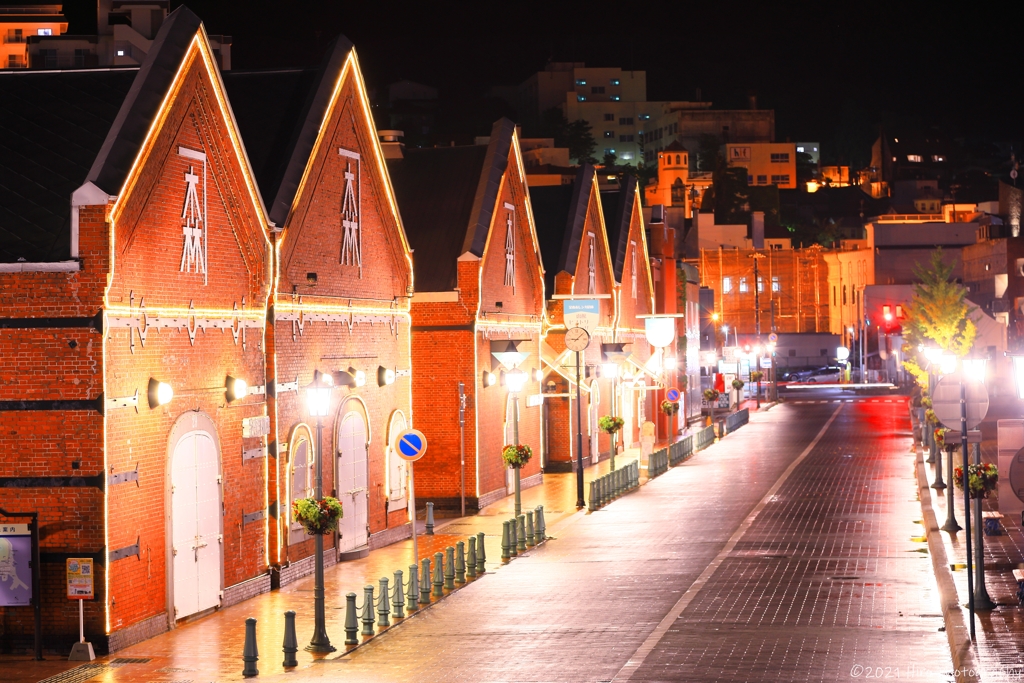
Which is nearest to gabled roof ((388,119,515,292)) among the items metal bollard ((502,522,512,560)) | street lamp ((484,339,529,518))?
street lamp ((484,339,529,518))

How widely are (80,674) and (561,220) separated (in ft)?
110

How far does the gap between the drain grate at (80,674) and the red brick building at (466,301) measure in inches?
711

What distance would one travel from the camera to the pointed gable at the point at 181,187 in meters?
20.1

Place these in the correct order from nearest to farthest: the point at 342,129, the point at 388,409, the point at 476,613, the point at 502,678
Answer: the point at 502,678 < the point at 476,613 < the point at 342,129 < the point at 388,409

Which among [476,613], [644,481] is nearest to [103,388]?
[476,613]

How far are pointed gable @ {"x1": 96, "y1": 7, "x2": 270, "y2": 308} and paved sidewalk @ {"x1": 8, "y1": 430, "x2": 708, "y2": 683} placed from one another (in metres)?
5.09

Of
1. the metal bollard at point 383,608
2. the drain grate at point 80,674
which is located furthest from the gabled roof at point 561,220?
the drain grate at point 80,674

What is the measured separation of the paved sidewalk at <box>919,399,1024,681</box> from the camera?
16.4 meters

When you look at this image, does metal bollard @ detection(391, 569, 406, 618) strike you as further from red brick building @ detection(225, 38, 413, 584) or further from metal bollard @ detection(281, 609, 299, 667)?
red brick building @ detection(225, 38, 413, 584)

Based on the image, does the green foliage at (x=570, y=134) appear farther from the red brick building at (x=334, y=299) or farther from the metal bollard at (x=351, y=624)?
the metal bollard at (x=351, y=624)

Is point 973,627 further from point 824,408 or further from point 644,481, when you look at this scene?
point 824,408

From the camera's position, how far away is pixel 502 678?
54.4 ft

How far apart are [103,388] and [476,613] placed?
21.8 feet

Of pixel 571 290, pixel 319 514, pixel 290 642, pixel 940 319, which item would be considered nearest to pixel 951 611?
pixel 319 514
